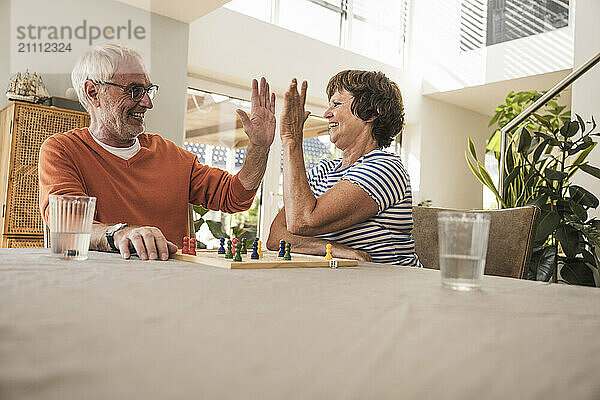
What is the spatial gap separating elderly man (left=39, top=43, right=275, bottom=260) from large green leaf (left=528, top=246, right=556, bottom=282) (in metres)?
1.52

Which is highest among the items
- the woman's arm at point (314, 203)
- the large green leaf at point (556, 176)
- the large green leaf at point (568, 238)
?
the large green leaf at point (556, 176)

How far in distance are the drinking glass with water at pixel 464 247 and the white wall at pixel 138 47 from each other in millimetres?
3587

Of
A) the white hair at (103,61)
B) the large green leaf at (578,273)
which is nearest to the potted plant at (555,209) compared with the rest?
the large green leaf at (578,273)

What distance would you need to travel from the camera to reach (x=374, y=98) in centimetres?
159

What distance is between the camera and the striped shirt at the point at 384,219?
132 centimetres

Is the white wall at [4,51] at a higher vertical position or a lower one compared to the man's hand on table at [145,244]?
higher

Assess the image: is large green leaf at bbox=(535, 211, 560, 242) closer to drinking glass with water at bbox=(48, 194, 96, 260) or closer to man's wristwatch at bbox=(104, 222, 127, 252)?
man's wristwatch at bbox=(104, 222, 127, 252)

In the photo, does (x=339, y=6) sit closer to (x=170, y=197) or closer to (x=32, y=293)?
(x=170, y=197)

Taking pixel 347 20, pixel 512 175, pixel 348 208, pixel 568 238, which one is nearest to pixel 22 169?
pixel 348 208

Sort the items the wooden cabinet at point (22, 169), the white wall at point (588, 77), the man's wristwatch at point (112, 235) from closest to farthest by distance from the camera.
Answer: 1. the man's wristwatch at point (112, 235)
2. the wooden cabinet at point (22, 169)
3. the white wall at point (588, 77)

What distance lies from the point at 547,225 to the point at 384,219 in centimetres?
149

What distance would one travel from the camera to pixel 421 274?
2.88 ft

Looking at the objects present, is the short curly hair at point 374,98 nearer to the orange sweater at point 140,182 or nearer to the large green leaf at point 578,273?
the orange sweater at point 140,182

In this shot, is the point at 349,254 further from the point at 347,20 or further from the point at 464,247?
the point at 347,20
